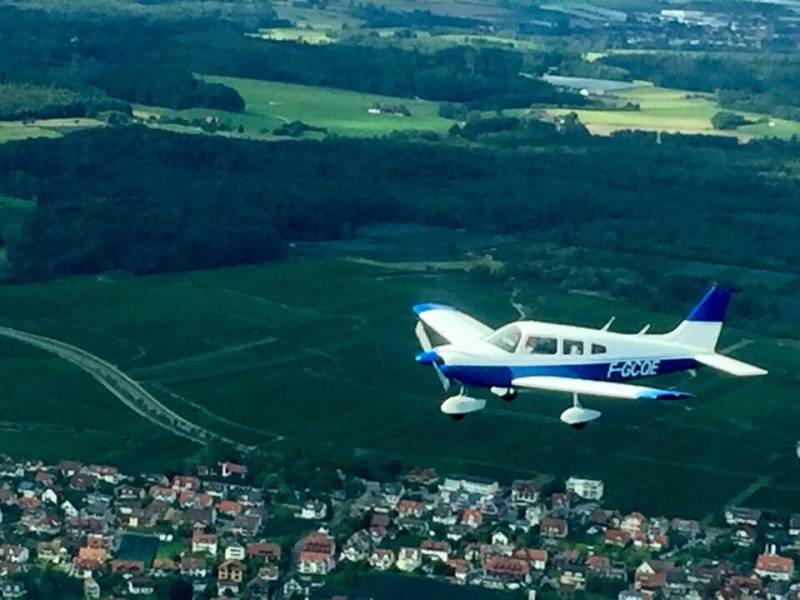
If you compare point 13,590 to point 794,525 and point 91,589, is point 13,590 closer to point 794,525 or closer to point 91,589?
point 91,589

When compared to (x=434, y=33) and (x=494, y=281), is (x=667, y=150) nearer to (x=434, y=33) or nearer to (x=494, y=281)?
(x=494, y=281)

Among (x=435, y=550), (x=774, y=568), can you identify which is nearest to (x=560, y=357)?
(x=435, y=550)

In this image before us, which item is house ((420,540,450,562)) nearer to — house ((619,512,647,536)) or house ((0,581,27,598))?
house ((619,512,647,536))

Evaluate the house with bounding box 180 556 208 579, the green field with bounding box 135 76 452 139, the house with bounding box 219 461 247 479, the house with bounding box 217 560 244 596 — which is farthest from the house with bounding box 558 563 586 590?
the green field with bounding box 135 76 452 139

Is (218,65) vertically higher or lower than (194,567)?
lower

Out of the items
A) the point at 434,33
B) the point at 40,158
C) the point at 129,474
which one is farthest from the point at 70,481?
the point at 434,33

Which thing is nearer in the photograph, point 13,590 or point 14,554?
point 13,590

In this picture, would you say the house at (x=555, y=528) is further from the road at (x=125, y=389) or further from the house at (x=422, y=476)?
the road at (x=125, y=389)

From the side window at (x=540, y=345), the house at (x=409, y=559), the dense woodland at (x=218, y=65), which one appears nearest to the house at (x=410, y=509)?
the house at (x=409, y=559)
